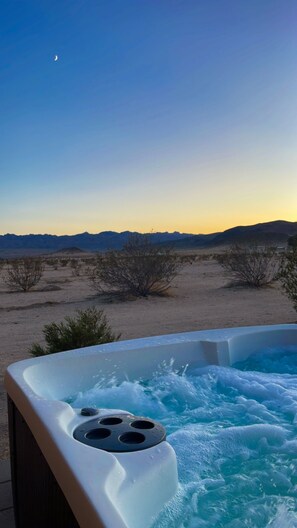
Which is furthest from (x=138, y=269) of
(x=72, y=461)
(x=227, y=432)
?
(x=72, y=461)

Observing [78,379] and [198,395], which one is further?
[198,395]

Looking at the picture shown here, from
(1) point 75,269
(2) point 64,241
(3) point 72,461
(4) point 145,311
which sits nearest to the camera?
(3) point 72,461

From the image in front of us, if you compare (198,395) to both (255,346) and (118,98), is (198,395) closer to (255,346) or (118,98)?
(255,346)

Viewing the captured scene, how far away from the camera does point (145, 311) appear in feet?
39.0

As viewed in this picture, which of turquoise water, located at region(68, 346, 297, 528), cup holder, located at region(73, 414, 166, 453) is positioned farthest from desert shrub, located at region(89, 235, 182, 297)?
cup holder, located at region(73, 414, 166, 453)

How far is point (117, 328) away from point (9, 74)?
5891mm

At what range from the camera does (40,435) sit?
2.47 m

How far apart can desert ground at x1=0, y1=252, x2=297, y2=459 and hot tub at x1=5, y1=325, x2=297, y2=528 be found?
1135 millimetres

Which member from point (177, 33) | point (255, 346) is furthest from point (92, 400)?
point (177, 33)

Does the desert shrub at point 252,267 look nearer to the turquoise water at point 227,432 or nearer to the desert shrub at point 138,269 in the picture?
the desert shrub at point 138,269

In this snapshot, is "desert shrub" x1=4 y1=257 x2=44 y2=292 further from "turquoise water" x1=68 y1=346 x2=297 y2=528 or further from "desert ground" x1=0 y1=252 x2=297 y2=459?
"turquoise water" x1=68 y1=346 x2=297 y2=528

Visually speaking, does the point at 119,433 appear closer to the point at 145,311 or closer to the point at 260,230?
the point at 145,311

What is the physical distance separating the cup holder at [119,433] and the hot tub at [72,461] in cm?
1

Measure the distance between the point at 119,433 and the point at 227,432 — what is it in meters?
1.16
